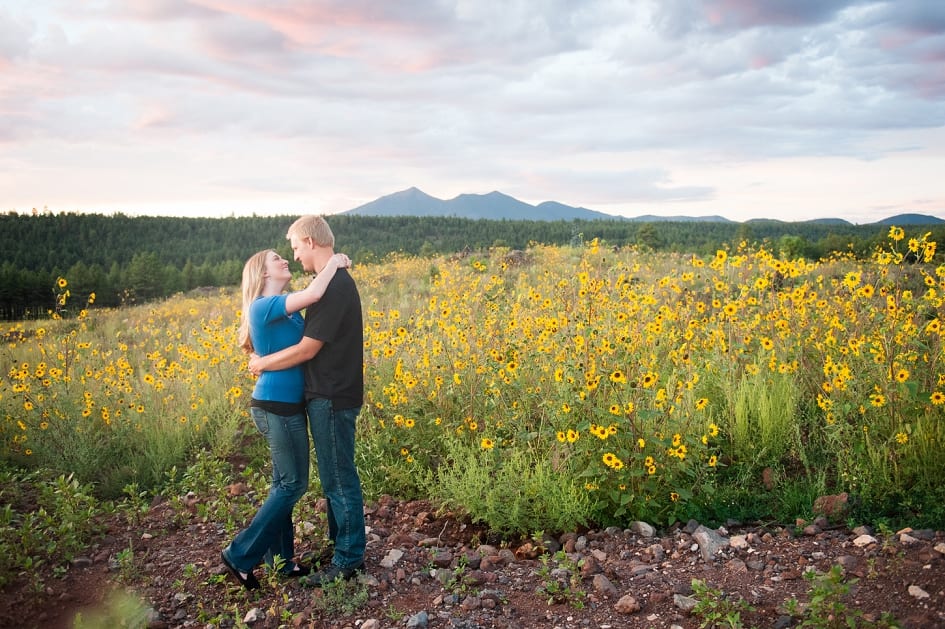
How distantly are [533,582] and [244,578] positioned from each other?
1.60 meters

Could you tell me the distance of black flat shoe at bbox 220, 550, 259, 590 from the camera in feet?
11.3

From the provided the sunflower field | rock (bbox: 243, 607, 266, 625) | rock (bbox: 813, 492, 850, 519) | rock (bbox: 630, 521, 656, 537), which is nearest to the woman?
rock (bbox: 243, 607, 266, 625)

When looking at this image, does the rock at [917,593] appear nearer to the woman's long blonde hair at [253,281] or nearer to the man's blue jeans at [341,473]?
the man's blue jeans at [341,473]

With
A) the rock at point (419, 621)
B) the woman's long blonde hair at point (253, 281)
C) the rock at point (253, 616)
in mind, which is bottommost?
the rock at point (253, 616)

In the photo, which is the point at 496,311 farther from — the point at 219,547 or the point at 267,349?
the point at 219,547

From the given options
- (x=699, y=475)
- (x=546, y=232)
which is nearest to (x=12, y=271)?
(x=546, y=232)

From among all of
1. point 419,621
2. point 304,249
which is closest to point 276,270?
point 304,249

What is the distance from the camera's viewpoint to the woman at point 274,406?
11.0 ft

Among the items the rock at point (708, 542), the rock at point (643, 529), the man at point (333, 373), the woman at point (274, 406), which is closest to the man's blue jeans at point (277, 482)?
the woman at point (274, 406)

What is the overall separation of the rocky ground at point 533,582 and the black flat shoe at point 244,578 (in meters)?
0.06

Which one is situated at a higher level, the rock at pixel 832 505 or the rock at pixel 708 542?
the rock at pixel 832 505

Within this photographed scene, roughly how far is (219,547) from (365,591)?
1372 mm

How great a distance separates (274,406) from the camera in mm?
3332

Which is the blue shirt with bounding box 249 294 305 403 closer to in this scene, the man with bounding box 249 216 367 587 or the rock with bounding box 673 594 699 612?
the man with bounding box 249 216 367 587
